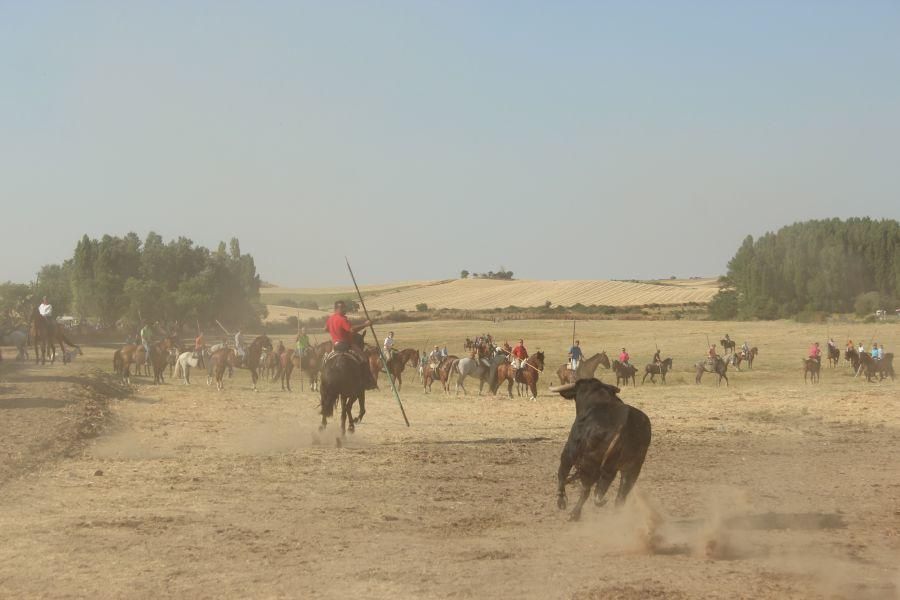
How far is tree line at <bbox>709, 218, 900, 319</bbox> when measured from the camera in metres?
84.3

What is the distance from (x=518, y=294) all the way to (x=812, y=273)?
40.4 metres

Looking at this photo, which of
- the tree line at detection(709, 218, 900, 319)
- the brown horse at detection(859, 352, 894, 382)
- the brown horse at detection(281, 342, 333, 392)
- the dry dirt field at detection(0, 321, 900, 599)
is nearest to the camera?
the dry dirt field at detection(0, 321, 900, 599)

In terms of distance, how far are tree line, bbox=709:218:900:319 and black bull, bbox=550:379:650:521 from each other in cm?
7434

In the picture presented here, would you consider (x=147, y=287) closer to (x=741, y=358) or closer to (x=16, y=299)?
(x=16, y=299)

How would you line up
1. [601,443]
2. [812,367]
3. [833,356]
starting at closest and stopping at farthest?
[601,443] < [812,367] < [833,356]

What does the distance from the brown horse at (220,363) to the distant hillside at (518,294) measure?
67738 millimetres

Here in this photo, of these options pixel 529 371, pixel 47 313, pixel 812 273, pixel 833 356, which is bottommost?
pixel 833 356

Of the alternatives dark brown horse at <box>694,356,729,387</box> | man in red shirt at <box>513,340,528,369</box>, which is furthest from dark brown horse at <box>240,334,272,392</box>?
dark brown horse at <box>694,356,729,387</box>

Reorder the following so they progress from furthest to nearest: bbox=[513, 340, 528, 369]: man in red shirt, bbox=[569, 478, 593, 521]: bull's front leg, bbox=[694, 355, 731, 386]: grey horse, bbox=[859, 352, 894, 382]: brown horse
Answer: bbox=[694, 355, 731, 386]: grey horse < bbox=[859, 352, 894, 382]: brown horse < bbox=[513, 340, 528, 369]: man in red shirt < bbox=[569, 478, 593, 521]: bull's front leg

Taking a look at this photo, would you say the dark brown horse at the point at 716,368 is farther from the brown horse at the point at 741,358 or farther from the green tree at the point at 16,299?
the green tree at the point at 16,299

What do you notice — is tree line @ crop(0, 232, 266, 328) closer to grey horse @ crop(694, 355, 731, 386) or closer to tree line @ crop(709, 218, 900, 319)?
tree line @ crop(709, 218, 900, 319)

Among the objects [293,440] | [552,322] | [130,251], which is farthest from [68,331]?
[293,440]

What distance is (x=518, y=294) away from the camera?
119875mm

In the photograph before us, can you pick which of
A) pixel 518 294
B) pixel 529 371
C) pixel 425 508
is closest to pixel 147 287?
pixel 518 294
